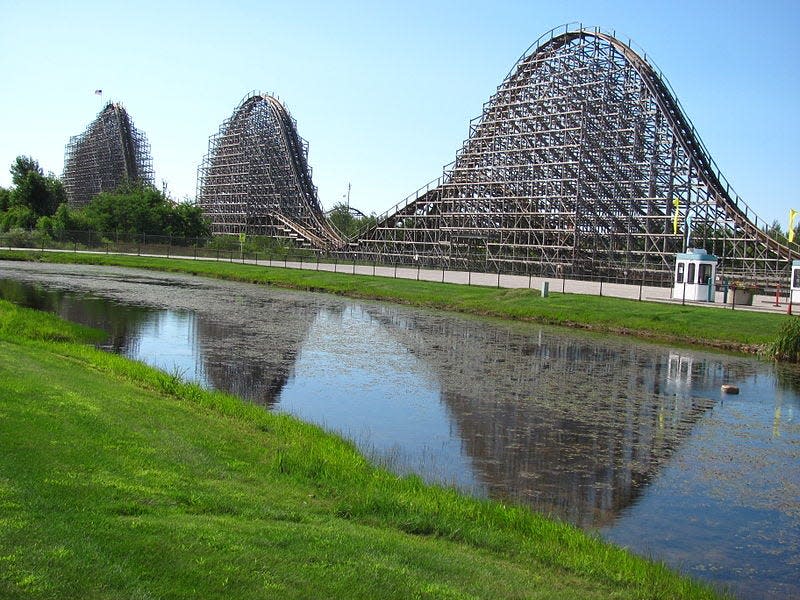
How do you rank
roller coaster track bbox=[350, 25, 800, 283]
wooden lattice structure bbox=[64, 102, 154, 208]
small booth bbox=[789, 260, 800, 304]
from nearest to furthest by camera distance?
1. small booth bbox=[789, 260, 800, 304]
2. roller coaster track bbox=[350, 25, 800, 283]
3. wooden lattice structure bbox=[64, 102, 154, 208]

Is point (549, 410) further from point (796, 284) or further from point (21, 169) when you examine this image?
point (21, 169)

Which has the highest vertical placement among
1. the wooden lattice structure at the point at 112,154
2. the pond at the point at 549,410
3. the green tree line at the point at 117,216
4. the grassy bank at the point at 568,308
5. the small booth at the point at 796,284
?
the wooden lattice structure at the point at 112,154

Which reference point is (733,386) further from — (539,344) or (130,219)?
(130,219)

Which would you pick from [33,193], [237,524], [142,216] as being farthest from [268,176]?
[237,524]

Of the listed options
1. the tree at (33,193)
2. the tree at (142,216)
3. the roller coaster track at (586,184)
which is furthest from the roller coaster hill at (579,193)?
the tree at (33,193)

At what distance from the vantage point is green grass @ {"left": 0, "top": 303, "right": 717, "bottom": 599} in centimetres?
453

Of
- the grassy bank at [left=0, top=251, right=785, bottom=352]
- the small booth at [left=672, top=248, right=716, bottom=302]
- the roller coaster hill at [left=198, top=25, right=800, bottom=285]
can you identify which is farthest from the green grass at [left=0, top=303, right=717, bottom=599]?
the roller coaster hill at [left=198, top=25, right=800, bottom=285]

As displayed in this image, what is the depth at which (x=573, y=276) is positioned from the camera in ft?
175

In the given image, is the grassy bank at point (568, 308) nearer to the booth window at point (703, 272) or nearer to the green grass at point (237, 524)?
the booth window at point (703, 272)

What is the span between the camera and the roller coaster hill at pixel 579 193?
164 ft

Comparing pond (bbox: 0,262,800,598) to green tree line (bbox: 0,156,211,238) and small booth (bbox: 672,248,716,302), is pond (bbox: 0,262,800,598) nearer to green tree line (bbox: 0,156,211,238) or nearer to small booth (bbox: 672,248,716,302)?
small booth (bbox: 672,248,716,302)

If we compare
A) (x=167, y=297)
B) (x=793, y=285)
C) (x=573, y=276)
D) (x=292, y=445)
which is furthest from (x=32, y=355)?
(x=573, y=276)

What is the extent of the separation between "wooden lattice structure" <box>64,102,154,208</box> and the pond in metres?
76.5

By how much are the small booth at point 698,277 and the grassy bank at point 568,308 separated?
162 inches
